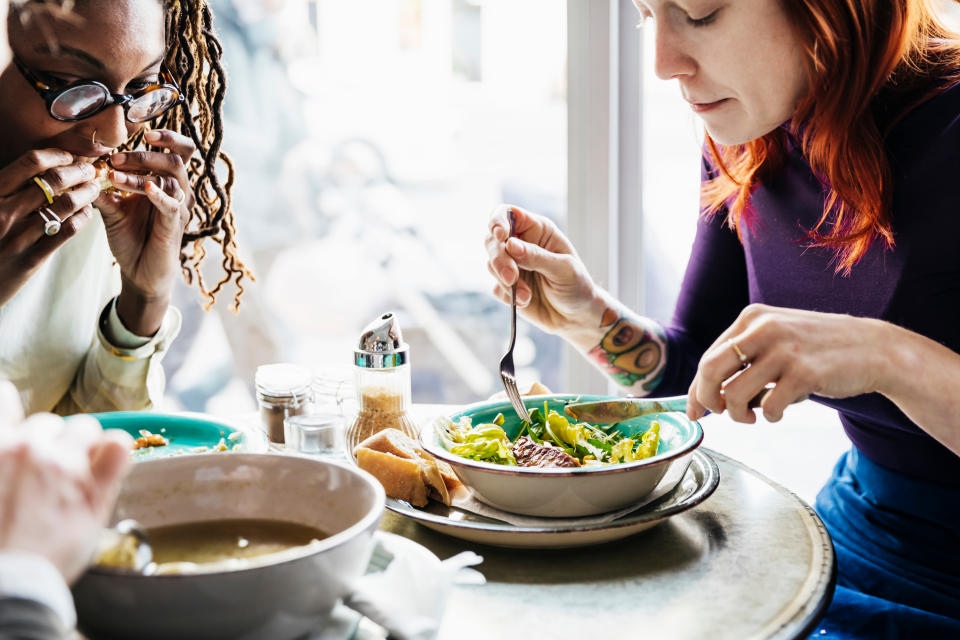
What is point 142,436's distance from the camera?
124 centimetres

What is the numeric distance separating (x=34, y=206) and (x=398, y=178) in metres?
1.71

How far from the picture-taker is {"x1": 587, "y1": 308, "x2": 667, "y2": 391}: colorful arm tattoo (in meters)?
1.65

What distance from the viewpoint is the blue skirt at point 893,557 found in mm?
1104

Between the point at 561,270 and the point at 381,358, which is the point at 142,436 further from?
the point at 561,270

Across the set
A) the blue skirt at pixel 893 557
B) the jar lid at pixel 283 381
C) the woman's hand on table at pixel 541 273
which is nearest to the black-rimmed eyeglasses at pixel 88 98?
the jar lid at pixel 283 381

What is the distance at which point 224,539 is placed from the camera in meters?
0.78

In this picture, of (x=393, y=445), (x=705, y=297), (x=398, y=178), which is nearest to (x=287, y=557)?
(x=393, y=445)

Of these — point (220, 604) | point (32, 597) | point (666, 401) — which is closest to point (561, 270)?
point (666, 401)

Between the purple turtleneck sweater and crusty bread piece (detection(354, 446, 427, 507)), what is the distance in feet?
2.42

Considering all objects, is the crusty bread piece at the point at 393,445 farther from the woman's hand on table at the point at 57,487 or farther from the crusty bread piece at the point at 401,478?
the woman's hand on table at the point at 57,487

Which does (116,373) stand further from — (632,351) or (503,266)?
(632,351)

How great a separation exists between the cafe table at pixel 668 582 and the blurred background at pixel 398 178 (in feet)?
5.09

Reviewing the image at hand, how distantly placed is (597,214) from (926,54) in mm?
1145

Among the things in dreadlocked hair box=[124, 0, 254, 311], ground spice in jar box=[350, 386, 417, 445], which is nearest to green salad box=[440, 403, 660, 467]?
ground spice in jar box=[350, 386, 417, 445]
